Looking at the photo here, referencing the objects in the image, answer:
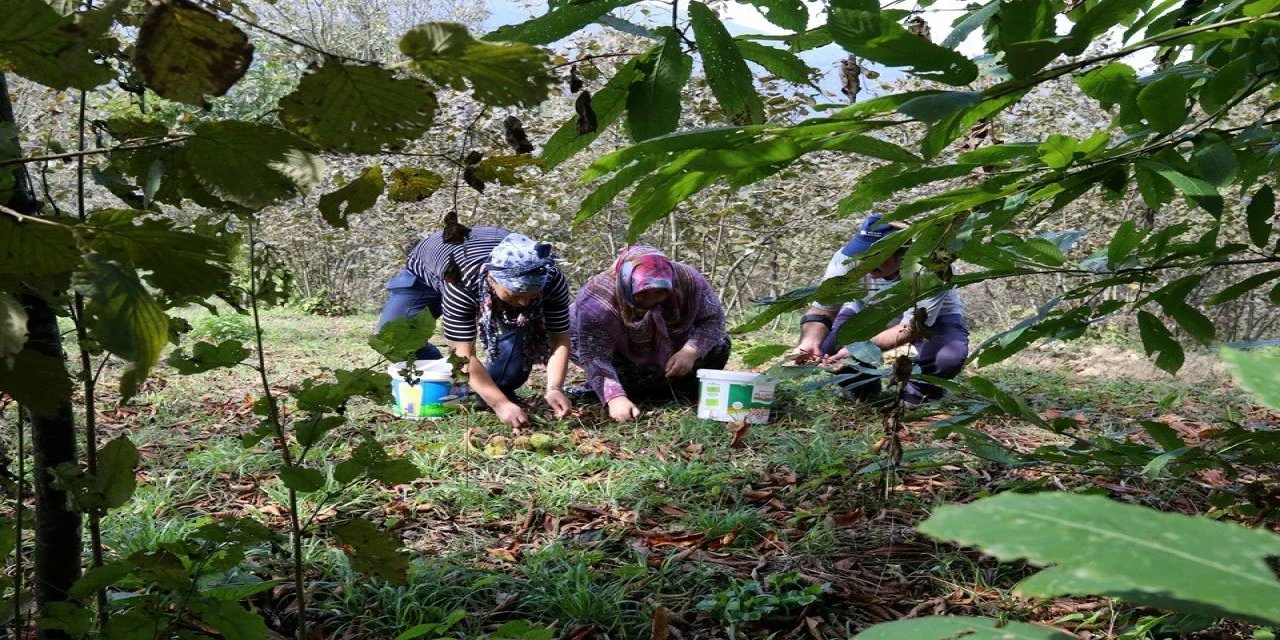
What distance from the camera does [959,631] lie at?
1.13ft

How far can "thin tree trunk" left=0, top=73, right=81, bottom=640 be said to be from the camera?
0.93 m

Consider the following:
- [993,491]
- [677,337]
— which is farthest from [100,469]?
[677,337]

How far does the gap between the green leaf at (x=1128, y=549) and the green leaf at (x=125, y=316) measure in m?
0.49

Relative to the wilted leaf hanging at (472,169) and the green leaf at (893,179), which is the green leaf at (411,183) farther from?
the green leaf at (893,179)

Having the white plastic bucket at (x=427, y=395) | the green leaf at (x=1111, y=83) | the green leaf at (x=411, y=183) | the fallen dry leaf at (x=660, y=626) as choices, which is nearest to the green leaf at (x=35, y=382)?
the green leaf at (x=411, y=183)

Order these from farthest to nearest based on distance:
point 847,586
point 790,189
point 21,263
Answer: point 790,189
point 847,586
point 21,263

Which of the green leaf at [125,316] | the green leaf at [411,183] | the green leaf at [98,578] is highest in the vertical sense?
the green leaf at [411,183]

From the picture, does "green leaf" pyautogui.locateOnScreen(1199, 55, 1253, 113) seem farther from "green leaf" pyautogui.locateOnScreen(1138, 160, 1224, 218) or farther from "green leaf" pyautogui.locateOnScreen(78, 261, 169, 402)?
"green leaf" pyautogui.locateOnScreen(78, 261, 169, 402)

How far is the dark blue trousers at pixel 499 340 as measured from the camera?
4234 millimetres

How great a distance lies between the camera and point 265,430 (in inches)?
39.8

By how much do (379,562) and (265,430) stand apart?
229 mm

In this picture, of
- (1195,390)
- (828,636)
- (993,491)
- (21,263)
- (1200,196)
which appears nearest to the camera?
(21,263)

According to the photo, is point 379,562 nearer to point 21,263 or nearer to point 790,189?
point 21,263

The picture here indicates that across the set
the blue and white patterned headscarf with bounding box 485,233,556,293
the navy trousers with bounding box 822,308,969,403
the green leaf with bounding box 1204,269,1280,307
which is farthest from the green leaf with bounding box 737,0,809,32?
the navy trousers with bounding box 822,308,969,403
